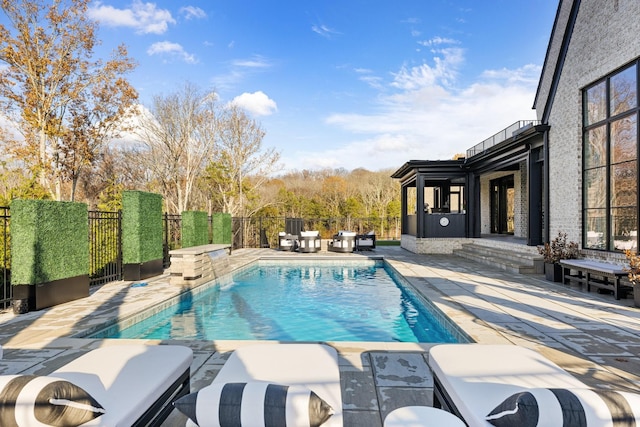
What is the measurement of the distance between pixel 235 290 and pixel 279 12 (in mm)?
11666

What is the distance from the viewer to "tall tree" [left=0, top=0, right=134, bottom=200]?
503 inches

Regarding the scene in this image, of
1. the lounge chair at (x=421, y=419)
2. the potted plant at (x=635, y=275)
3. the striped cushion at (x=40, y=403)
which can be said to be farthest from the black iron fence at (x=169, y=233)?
the potted plant at (x=635, y=275)

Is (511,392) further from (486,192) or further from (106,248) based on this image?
(486,192)

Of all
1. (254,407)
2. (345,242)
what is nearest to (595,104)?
(345,242)

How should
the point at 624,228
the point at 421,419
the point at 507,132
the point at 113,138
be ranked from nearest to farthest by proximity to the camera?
the point at 421,419
the point at 624,228
the point at 507,132
the point at 113,138

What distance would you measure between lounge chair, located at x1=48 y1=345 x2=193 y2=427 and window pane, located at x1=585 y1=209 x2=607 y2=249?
8771 millimetres

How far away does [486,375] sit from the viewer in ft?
6.57

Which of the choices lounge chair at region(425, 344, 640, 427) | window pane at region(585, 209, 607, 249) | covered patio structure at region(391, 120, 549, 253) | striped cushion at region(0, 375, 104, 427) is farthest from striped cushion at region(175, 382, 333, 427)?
covered patio structure at region(391, 120, 549, 253)

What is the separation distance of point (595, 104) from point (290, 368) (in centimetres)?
943

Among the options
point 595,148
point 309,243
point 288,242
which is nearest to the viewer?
point 595,148

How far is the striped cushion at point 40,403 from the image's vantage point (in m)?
1.34

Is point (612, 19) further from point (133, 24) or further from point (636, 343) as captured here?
point (133, 24)

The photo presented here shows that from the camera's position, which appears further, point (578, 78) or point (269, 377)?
point (578, 78)

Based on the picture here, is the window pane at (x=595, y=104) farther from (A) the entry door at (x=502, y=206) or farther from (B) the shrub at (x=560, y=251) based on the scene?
(A) the entry door at (x=502, y=206)
